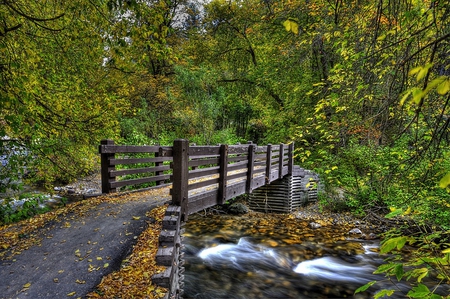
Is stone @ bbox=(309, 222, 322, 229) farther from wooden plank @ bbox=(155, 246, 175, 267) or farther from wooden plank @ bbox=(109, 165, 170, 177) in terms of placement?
wooden plank @ bbox=(155, 246, 175, 267)

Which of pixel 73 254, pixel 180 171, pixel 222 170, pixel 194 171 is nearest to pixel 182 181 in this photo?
pixel 180 171

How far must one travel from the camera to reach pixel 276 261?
25.2 ft

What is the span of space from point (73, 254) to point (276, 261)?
5627mm

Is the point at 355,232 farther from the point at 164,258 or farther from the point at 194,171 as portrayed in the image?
the point at 164,258

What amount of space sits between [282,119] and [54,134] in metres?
11.4

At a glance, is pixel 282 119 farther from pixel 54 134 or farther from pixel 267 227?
pixel 54 134

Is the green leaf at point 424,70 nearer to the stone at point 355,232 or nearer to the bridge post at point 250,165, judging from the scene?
the bridge post at point 250,165

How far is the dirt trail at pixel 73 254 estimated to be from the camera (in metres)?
3.20

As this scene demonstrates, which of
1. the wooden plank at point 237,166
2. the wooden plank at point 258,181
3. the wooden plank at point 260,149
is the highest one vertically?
the wooden plank at point 260,149

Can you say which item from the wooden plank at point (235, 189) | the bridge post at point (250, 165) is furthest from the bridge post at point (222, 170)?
the bridge post at point (250, 165)

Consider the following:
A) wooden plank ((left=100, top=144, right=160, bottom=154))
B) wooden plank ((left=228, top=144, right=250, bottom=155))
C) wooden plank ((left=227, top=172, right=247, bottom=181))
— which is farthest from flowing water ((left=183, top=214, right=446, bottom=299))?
wooden plank ((left=100, top=144, right=160, bottom=154))

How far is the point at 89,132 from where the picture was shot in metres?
5.77

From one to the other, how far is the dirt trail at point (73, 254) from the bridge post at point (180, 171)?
2.57ft

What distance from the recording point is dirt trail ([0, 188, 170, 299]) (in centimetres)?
320
